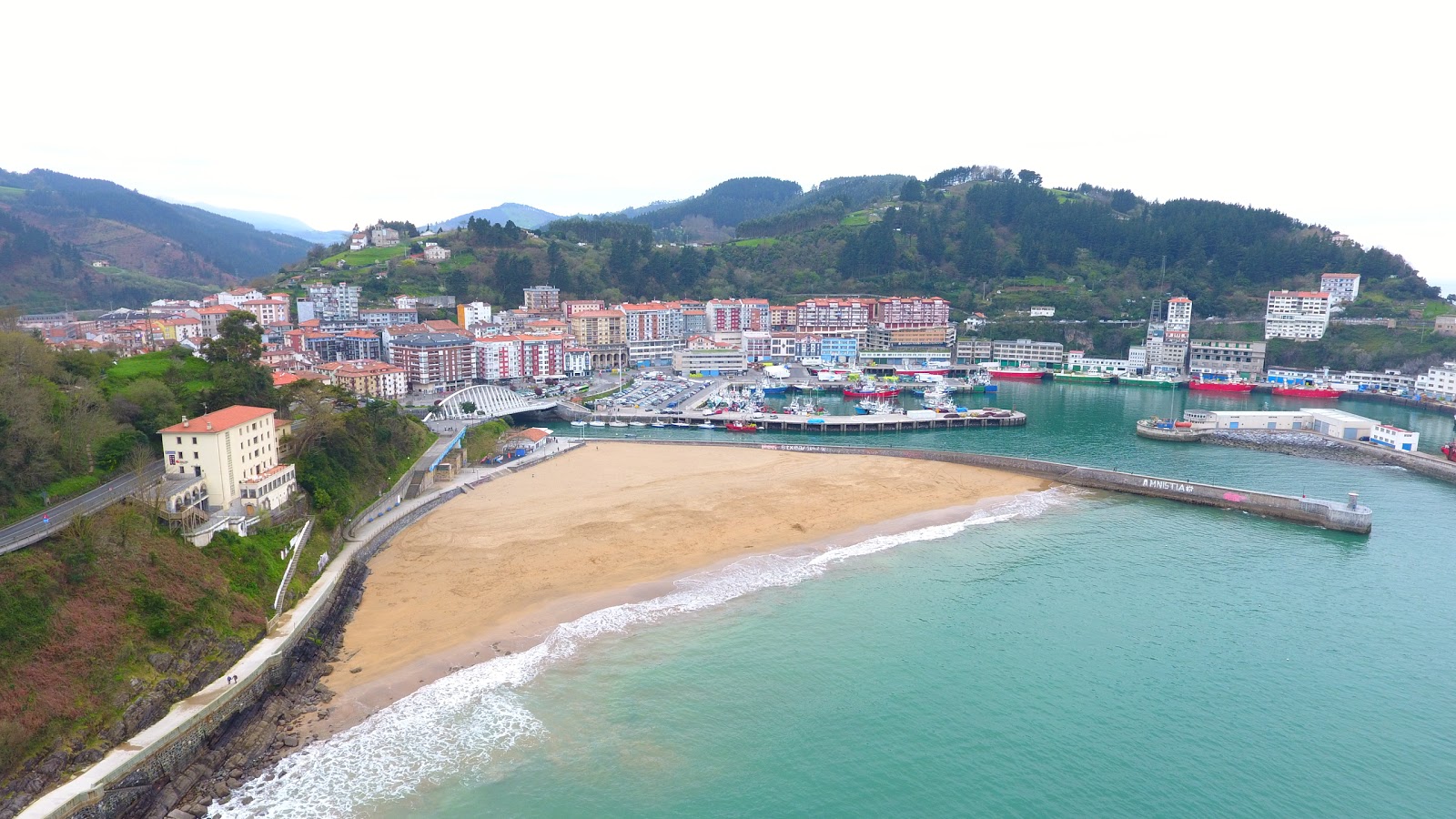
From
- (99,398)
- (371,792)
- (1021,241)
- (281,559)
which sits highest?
(1021,241)

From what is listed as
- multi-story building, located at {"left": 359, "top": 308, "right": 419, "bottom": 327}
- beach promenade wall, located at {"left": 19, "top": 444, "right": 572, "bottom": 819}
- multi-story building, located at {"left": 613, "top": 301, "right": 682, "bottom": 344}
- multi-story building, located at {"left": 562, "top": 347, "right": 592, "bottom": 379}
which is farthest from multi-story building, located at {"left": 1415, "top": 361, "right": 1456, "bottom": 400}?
multi-story building, located at {"left": 359, "top": 308, "right": 419, "bottom": 327}

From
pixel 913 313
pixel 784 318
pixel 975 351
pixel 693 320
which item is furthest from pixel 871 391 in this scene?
pixel 784 318

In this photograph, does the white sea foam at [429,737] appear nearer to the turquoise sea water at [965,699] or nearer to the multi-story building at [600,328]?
the turquoise sea water at [965,699]

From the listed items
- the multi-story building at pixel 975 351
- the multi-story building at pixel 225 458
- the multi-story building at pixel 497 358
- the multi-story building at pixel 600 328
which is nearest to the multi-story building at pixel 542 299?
the multi-story building at pixel 600 328

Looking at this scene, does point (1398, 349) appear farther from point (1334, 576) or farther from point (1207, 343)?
point (1334, 576)

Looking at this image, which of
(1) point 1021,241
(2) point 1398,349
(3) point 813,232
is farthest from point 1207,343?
(3) point 813,232

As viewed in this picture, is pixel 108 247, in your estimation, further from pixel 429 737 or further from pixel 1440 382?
pixel 1440 382
